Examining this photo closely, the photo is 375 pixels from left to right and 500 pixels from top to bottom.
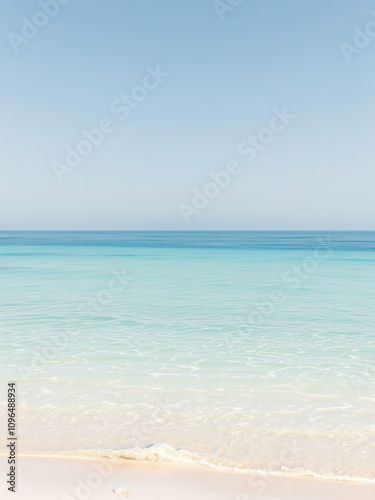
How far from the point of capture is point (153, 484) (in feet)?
14.3

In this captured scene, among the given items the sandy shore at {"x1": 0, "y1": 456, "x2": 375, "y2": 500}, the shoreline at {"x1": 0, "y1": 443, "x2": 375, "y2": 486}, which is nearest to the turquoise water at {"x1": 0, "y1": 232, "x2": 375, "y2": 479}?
the shoreline at {"x1": 0, "y1": 443, "x2": 375, "y2": 486}

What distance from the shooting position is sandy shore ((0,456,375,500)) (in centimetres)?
417

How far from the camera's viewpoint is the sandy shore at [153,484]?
4172 millimetres

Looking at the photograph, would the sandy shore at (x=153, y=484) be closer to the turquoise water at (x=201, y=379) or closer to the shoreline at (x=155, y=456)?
the shoreline at (x=155, y=456)

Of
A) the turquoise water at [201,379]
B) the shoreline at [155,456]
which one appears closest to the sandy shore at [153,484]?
the shoreline at [155,456]

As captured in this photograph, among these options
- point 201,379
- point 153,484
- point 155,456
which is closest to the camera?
point 153,484

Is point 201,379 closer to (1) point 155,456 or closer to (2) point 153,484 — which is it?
(1) point 155,456

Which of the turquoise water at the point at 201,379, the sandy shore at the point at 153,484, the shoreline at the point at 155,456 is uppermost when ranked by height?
the turquoise water at the point at 201,379

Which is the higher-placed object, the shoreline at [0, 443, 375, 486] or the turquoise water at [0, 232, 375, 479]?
the turquoise water at [0, 232, 375, 479]

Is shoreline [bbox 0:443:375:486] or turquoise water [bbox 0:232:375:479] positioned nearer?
shoreline [bbox 0:443:375:486]

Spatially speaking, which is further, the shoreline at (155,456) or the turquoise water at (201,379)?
the turquoise water at (201,379)

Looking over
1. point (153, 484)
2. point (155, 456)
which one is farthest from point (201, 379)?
point (153, 484)

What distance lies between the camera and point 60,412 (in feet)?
20.0

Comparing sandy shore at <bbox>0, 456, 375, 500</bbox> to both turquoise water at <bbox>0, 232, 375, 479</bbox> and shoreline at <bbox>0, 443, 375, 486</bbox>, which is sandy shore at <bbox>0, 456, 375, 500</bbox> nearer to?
shoreline at <bbox>0, 443, 375, 486</bbox>
